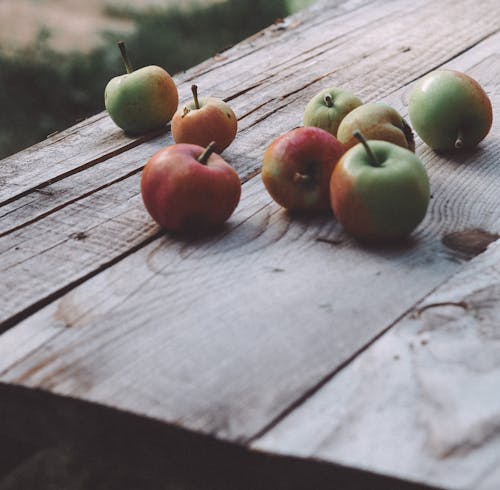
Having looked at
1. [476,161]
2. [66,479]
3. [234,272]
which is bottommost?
[66,479]

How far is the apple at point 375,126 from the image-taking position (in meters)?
1.61

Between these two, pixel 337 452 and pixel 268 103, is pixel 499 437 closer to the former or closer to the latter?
pixel 337 452

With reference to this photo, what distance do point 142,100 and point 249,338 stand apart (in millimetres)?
1101

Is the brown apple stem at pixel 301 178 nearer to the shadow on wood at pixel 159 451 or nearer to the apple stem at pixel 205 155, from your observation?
the apple stem at pixel 205 155

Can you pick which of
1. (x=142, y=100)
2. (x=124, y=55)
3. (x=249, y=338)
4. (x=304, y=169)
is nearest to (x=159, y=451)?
(x=249, y=338)

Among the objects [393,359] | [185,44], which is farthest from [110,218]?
[185,44]

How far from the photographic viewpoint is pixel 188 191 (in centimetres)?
144

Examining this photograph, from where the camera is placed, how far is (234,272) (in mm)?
1303

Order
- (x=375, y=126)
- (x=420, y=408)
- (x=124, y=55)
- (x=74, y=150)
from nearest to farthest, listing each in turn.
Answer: (x=420, y=408) → (x=375, y=126) → (x=74, y=150) → (x=124, y=55)

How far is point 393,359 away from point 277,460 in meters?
0.24

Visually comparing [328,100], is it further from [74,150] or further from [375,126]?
[74,150]

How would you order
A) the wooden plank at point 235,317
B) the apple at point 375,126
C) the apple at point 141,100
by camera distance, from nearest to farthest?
the wooden plank at point 235,317 < the apple at point 375,126 < the apple at point 141,100

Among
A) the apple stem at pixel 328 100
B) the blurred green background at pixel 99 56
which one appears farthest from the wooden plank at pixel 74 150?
the blurred green background at pixel 99 56

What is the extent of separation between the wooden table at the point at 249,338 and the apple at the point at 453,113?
43mm
